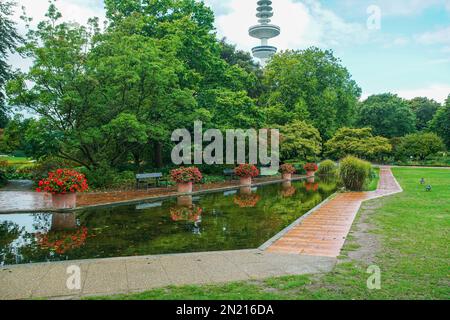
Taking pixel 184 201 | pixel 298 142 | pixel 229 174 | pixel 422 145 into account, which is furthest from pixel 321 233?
pixel 422 145

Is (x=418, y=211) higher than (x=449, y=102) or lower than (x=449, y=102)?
lower

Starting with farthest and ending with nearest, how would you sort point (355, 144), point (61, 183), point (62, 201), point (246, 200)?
point (355, 144)
point (246, 200)
point (62, 201)
point (61, 183)

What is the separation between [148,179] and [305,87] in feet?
85.4

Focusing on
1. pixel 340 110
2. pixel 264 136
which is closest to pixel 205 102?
pixel 264 136

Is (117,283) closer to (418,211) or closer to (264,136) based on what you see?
(418,211)

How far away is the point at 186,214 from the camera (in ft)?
37.7

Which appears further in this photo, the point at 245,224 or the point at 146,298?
the point at 245,224

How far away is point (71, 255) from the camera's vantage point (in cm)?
671

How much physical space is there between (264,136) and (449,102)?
43.4 meters

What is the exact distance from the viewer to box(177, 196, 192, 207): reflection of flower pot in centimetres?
1380

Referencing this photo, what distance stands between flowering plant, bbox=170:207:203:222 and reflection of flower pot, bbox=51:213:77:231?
2800mm

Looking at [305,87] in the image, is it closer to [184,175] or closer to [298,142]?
[298,142]

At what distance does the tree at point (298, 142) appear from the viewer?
30531mm
